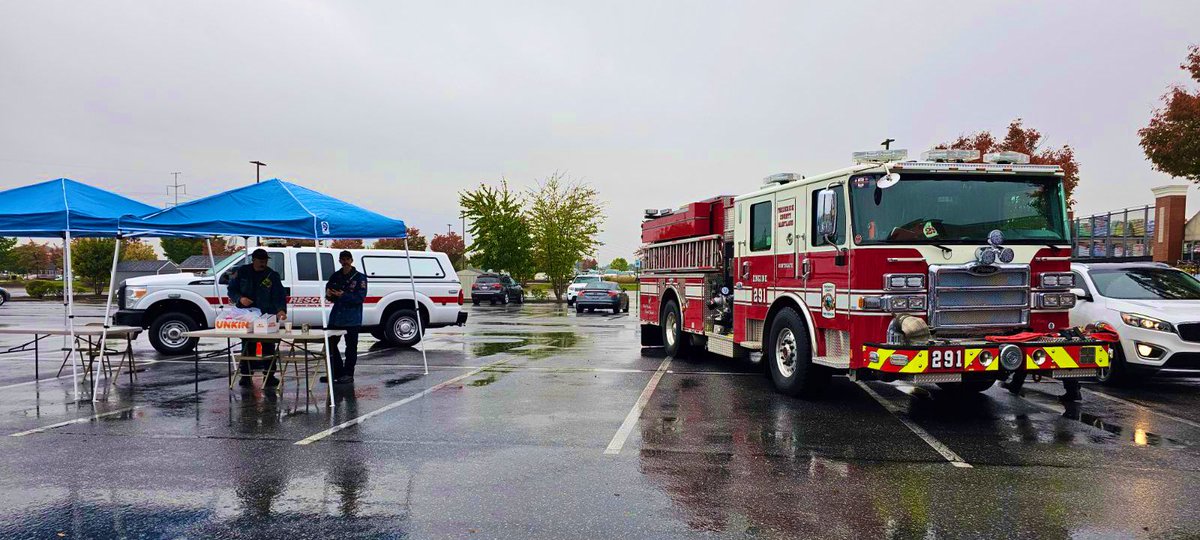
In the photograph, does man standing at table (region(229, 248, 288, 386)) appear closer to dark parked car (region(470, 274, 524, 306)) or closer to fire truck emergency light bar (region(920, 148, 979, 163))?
fire truck emergency light bar (region(920, 148, 979, 163))

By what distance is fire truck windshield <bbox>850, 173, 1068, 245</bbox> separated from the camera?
7395 millimetres

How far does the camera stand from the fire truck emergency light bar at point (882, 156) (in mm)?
7660

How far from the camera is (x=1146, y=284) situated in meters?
10.0

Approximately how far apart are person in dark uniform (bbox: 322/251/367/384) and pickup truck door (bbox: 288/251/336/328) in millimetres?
4351

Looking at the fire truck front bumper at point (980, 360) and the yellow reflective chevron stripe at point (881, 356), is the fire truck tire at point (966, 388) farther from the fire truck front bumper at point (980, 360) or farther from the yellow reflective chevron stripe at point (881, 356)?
the yellow reflective chevron stripe at point (881, 356)

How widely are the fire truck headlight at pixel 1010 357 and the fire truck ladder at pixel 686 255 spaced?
459cm

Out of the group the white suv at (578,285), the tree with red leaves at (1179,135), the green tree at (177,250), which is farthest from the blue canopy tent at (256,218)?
the green tree at (177,250)

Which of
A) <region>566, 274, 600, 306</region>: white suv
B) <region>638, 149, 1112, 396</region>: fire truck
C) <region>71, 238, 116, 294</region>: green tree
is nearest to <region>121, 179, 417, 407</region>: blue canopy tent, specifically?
<region>638, 149, 1112, 396</region>: fire truck

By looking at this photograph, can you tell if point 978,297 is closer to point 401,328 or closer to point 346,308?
point 346,308

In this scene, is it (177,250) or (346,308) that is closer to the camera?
(346,308)

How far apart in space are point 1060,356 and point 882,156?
255 cm

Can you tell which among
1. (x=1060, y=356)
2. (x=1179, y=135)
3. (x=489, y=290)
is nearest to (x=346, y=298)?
(x=1060, y=356)

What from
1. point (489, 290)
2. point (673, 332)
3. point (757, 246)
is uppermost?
point (757, 246)

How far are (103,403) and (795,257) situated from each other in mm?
7940
